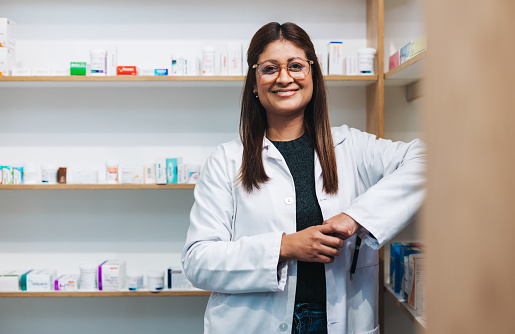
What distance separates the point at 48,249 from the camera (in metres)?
2.67

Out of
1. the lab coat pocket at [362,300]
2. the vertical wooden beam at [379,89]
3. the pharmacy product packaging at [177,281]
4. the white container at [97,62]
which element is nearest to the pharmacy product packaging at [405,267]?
the vertical wooden beam at [379,89]

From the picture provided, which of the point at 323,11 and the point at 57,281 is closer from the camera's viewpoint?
the point at 57,281

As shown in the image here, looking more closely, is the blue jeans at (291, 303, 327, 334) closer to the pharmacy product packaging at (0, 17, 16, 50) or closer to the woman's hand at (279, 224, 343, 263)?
the woman's hand at (279, 224, 343, 263)

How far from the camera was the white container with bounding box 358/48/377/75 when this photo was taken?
7.72 feet

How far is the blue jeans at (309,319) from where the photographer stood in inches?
58.1

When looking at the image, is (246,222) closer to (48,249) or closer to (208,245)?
(208,245)

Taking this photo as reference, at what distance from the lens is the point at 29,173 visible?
2.42 m

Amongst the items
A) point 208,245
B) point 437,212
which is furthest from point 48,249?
point 437,212

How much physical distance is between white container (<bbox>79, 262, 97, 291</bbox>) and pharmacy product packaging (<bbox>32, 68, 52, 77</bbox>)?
954 mm

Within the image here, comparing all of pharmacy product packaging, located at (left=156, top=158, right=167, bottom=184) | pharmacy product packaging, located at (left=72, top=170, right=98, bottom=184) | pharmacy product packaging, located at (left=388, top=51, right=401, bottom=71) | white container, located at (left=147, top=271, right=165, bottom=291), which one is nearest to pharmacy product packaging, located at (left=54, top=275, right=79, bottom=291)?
white container, located at (left=147, top=271, right=165, bottom=291)

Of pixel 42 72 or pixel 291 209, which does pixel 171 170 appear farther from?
pixel 291 209

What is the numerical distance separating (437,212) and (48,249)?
2.77 metres

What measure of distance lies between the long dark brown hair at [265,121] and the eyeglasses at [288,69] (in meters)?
0.05

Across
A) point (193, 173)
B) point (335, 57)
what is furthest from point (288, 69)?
point (193, 173)
